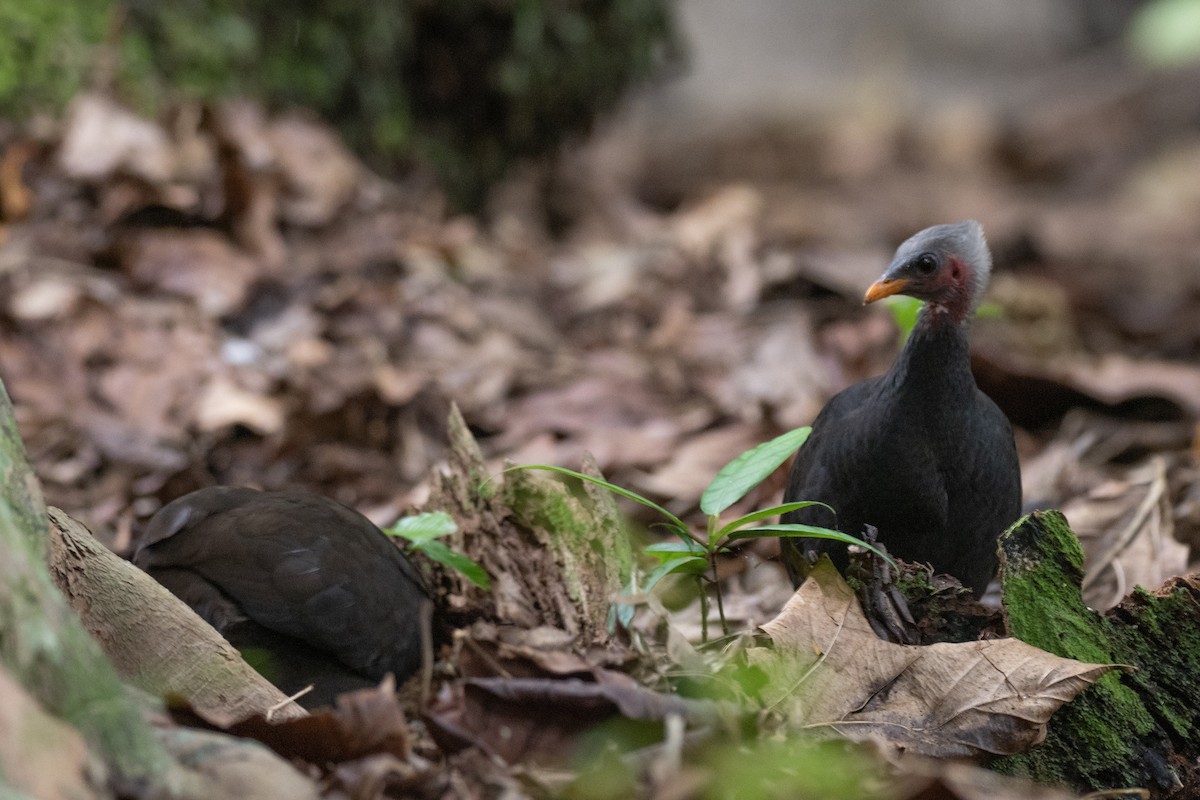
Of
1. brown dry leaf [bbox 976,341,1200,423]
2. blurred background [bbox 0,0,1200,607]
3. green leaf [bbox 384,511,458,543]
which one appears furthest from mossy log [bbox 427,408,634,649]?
brown dry leaf [bbox 976,341,1200,423]

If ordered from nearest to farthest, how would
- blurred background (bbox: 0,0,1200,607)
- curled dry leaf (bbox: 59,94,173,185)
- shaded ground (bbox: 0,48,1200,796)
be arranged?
shaded ground (bbox: 0,48,1200,796) < blurred background (bbox: 0,0,1200,607) < curled dry leaf (bbox: 59,94,173,185)

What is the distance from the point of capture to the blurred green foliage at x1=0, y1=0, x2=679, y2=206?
547cm

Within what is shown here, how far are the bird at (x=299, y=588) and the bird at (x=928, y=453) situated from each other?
0.83 m

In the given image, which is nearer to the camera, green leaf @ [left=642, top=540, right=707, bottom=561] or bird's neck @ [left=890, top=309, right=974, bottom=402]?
green leaf @ [left=642, top=540, right=707, bottom=561]

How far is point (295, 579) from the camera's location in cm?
240

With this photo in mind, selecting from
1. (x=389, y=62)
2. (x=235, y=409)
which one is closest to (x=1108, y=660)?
(x=235, y=409)

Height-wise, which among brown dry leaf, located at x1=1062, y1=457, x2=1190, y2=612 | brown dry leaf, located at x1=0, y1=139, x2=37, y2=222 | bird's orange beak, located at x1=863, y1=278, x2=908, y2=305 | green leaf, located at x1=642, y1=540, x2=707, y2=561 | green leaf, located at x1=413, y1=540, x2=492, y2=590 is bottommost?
brown dry leaf, located at x1=1062, y1=457, x2=1190, y2=612

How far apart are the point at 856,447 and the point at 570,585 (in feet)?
2.58

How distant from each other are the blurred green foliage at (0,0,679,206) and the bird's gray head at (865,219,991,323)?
3873 mm

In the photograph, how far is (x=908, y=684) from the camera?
209 centimetres

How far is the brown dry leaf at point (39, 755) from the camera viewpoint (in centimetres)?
129

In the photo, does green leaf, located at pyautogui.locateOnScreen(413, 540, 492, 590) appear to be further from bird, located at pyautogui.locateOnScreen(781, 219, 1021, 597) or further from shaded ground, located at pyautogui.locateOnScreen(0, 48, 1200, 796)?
shaded ground, located at pyautogui.locateOnScreen(0, 48, 1200, 796)

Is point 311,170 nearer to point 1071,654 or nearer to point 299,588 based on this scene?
point 299,588

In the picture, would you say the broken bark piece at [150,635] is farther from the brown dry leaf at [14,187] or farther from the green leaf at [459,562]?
the brown dry leaf at [14,187]
